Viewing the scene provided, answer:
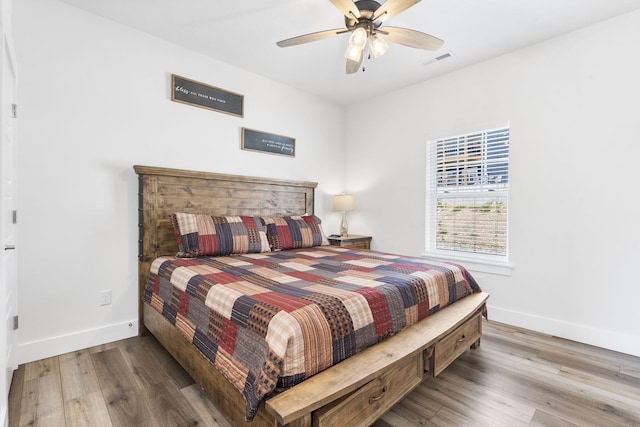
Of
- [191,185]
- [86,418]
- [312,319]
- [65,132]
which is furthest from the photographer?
[191,185]

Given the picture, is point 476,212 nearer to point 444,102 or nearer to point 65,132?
point 444,102

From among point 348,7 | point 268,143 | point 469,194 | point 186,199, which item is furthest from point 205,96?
point 469,194

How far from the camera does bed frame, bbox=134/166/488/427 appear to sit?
1.19 meters

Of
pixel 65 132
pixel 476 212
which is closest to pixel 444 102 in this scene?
pixel 476 212

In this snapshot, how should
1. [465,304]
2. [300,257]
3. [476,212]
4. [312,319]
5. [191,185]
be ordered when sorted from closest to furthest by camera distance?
[312,319] < [465,304] < [300,257] < [191,185] < [476,212]

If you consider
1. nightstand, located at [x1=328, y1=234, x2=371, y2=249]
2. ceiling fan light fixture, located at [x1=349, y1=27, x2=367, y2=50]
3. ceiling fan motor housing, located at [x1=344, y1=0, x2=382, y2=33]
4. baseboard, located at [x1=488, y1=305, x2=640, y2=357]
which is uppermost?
ceiling fan motor housing, located at [x1=344, y1=0, x2=382, y2=33]

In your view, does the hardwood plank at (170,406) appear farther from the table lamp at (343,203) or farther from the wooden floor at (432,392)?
the table lamp at (343,203)

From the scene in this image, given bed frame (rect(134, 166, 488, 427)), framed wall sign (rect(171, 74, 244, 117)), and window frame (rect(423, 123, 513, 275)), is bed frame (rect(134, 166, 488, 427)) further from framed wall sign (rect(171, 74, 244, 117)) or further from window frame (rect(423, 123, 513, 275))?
window frame (rect(423, 123, 513, 275))

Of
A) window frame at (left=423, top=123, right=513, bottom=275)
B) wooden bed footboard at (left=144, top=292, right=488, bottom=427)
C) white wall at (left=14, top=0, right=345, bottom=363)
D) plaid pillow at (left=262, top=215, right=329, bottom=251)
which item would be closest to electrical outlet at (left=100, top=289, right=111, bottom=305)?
white wall at (left=14, top=0, right=345, bottom=363)

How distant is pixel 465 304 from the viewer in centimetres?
219

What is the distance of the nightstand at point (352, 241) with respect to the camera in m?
3.87

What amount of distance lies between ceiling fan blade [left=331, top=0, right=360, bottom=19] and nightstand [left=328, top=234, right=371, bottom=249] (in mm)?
2486

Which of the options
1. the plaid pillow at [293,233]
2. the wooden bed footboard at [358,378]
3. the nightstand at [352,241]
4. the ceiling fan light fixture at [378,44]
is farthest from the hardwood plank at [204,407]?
the ceiling fan light fixture at [378,44]

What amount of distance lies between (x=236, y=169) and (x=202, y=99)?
0.78 metres
